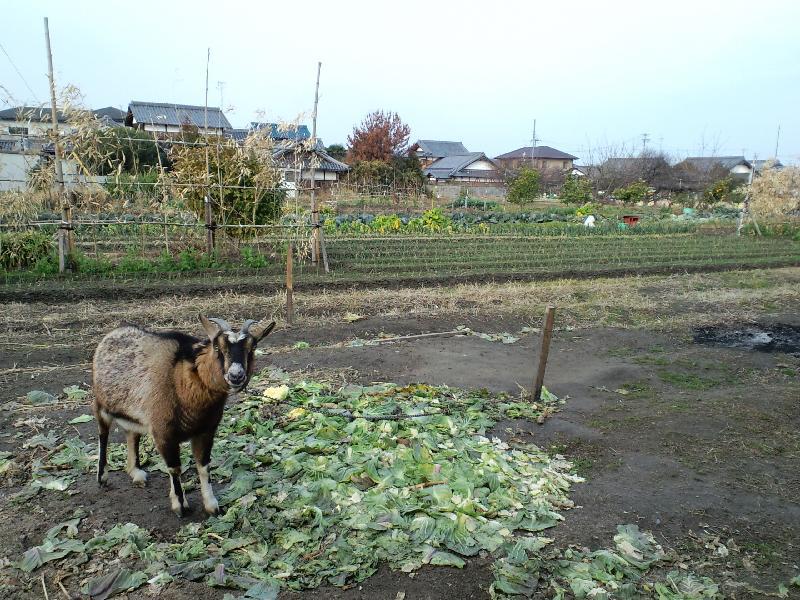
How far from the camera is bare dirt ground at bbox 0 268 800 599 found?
13.5 ft

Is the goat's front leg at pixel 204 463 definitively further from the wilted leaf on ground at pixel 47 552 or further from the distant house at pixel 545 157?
the distant house at pixel 545 157

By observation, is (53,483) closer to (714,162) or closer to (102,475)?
(102,475)

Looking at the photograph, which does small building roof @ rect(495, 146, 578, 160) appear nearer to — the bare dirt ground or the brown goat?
the bare dirt ground

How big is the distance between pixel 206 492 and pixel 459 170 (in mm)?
52737

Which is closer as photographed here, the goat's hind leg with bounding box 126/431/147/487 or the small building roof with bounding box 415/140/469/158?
the goat's hind leg with bounding box 126/431/147/487

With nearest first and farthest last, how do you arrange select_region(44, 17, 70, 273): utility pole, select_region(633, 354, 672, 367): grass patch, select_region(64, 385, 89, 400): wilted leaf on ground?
select_region(64, 385, 89, 400): wilted leaf on ground → select_region(633, 354, 672, 367): grass patch → select_region(44, 17, 70, 273): utility pole

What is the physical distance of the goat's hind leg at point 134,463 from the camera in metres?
4.69

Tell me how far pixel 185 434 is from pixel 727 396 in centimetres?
605

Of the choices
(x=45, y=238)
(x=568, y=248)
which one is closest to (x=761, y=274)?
(x=568, y=248)

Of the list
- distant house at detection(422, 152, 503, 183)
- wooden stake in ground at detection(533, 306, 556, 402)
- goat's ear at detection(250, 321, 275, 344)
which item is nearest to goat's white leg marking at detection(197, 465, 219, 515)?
goat's ear at detection(250, 321, 275, 344)

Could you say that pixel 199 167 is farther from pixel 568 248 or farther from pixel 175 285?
pixel 568 248

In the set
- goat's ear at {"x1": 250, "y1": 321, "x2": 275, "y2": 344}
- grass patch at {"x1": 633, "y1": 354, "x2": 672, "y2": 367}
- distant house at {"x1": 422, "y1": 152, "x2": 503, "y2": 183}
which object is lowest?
grass patch at {"x1": 633, "y1": 354, "x2": 672, "y2": 367}

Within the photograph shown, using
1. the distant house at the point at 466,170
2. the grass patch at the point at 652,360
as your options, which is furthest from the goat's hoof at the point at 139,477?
the distant house at the point at 466,170

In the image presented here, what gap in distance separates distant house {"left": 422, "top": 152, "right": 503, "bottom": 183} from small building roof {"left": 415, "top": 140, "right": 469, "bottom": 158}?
900cm
